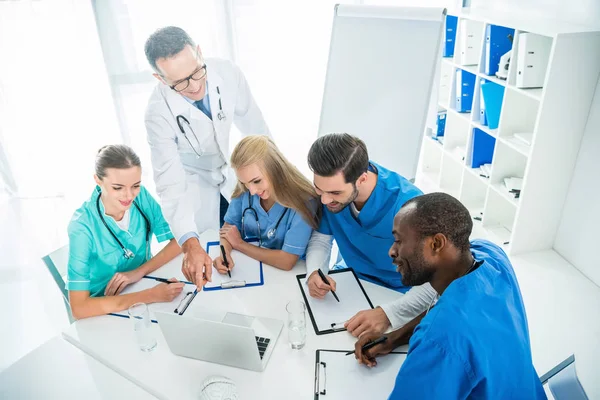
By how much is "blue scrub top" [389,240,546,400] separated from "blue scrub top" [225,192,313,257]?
2.36 feet

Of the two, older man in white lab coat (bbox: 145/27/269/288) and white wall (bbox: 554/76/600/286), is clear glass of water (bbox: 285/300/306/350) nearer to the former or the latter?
older man in white lab coat (bbox: 145/27/269/288)

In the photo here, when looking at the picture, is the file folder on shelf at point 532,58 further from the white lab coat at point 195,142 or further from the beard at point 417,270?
the beard at point 417,270

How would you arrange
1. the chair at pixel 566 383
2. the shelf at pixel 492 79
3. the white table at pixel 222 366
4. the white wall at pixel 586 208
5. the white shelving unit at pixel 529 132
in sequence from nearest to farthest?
the chair at pixel 566 383 → the white table at pixel 222 366 → the white shelving unit at pixel 529 132 → the white wall at pixel 586 208 → the shelf at pixel 492 79

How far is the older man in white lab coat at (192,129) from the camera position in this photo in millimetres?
1543

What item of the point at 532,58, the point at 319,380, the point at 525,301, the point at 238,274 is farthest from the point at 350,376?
the point at 532,58

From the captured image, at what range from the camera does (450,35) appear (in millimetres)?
3268

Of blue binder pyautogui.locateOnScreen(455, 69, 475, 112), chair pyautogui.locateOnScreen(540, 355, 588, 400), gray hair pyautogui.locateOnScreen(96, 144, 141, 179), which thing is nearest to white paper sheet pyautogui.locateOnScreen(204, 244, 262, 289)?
gray hair pyautogui.locateOnScreen(96, 144, 141, 179)

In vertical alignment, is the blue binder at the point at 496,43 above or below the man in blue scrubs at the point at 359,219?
above

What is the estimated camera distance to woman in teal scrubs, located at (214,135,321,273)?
1.59 m

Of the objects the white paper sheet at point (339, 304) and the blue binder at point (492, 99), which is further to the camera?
the blue binder at point (492, 99)

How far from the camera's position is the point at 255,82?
3771 mm

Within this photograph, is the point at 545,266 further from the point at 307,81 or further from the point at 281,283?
the point at 307,81

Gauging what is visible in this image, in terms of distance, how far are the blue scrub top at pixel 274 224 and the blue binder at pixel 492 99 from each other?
186 cm

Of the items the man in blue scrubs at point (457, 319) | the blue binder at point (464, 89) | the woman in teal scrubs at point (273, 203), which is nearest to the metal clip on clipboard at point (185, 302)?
the woman in teal scrubs at point (273, 203)
